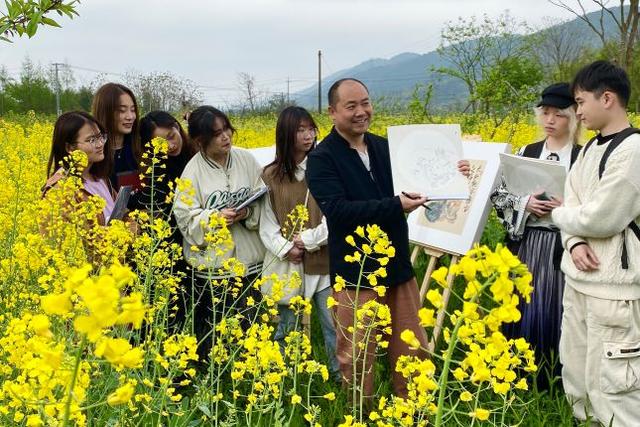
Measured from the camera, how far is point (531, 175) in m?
2.85

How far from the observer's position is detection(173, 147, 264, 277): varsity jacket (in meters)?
2.98

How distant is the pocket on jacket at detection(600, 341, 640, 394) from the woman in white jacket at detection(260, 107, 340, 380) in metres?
1.30

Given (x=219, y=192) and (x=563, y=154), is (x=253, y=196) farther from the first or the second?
(x=563, y=154)

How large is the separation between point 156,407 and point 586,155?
1893 millimetres

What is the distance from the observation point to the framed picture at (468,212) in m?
3.16

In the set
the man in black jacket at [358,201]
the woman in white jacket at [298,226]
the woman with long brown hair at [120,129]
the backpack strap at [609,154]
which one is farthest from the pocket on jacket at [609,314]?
the woman with long brown hair at [120,129]

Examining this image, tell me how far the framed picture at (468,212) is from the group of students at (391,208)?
11cm

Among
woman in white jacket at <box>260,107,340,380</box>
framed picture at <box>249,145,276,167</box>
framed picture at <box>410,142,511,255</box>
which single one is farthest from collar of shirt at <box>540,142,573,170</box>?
framed picture at <box>249,145,276,167</box>

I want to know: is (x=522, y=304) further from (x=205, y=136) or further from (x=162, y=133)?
(x=162, y=133)

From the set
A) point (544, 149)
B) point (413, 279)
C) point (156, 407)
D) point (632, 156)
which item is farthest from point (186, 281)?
point (632, 156)

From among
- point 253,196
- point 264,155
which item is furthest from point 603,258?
point 264,155

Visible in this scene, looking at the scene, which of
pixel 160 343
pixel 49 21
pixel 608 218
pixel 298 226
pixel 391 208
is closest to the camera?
pixel 49 21

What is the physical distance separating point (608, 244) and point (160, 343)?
170 centimetres

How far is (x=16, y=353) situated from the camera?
1.59 m
